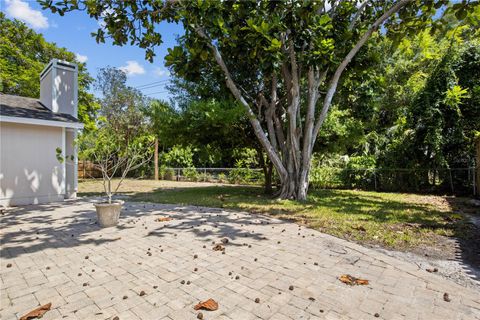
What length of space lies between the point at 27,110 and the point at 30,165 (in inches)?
69.5

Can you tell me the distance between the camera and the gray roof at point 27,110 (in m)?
7.68

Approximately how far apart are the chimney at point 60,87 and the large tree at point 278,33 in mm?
3123

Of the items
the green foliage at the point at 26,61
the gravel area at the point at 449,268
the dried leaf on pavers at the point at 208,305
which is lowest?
the gravel area at the point at 449,268

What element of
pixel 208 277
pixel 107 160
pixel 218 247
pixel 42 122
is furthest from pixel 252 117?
pixel 42 122

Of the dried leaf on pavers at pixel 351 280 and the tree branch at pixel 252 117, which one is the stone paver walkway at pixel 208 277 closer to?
the dried leaf on pavers at pixel 351 280

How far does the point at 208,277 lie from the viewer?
10.1ft

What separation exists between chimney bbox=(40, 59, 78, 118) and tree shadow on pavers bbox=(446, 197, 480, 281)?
11.1m

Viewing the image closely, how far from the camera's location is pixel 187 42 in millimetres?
8016

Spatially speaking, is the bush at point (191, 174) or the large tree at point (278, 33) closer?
the large tree at point (278, 33)

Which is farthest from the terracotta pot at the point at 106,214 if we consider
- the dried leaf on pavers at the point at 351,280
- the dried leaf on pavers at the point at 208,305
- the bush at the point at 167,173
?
the bush at the point at 167,173

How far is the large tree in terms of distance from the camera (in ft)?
22.6

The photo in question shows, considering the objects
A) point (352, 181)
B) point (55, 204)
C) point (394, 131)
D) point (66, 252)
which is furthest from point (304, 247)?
point (394, 131)

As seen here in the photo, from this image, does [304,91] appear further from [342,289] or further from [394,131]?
[342,289]

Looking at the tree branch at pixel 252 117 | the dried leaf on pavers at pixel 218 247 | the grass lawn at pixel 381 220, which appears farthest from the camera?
the tree branch at pixel 252 117
